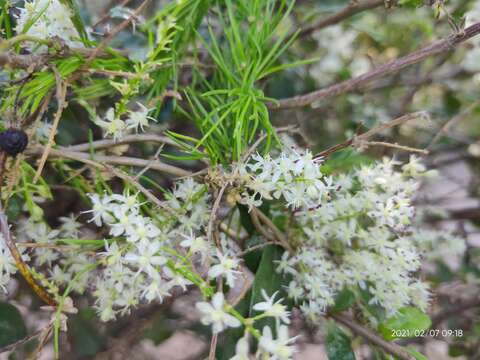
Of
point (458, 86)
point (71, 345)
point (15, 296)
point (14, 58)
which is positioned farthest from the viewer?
point (458, 86)

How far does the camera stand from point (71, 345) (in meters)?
1.23

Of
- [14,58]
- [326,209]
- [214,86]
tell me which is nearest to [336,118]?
[214,86]

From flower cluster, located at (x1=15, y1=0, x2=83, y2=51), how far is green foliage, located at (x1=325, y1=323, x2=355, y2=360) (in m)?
0.53

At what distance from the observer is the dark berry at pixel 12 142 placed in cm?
59

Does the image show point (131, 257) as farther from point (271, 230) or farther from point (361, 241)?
point (361, 241)

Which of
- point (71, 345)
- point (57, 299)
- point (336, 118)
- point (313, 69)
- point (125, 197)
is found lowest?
point (71, 345)

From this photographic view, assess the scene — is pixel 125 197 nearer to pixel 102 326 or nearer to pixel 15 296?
pixel 15 296

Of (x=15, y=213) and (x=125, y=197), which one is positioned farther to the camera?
(x=15, y=213)

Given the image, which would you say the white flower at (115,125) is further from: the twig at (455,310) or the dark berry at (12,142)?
the twig at (455,310)

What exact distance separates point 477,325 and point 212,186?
78 centimetres

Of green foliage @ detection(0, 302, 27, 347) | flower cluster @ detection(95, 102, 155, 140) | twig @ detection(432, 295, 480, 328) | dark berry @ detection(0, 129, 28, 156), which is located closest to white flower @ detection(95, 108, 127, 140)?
flower cluster @ detection(95, 102, 155, 140)

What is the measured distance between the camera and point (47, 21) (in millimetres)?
689

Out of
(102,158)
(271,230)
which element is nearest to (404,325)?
(271,230)

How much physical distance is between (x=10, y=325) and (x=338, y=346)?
19.0 inches
